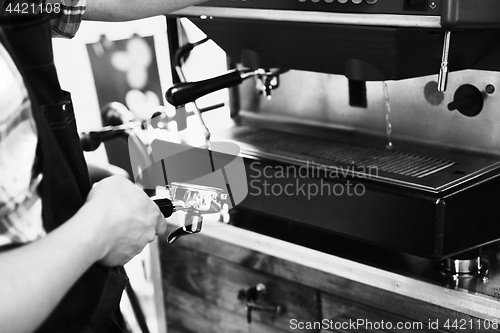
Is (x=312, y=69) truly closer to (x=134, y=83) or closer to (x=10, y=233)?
(x=10, y=233)

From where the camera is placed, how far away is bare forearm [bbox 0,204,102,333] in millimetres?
622

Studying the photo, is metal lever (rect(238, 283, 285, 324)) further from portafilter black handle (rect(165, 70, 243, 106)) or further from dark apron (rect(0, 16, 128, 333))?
dark apron (rect(0, 16, 128, 333))

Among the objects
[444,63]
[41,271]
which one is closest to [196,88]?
[444,63]

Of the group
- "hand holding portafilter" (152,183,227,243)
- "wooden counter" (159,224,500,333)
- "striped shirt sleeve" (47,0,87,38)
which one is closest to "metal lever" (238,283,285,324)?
"wooden counter" (159,224,500,333)

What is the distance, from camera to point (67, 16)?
1.00 meters

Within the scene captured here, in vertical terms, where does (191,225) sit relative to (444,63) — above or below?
below

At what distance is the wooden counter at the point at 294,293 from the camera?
1087 millimetres

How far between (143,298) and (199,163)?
58.6 inches

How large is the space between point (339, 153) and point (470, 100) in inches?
11.1

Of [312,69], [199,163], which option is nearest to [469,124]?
[312,69]

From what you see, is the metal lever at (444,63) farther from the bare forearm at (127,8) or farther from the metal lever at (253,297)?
the metal lever at (253,297)

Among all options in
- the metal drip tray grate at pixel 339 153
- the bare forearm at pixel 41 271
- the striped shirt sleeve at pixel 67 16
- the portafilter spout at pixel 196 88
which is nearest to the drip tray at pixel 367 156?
the metal drip tray grate at pixel 339 153

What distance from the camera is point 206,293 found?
4.91 feet

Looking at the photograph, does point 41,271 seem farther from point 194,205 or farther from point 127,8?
point 127,8
